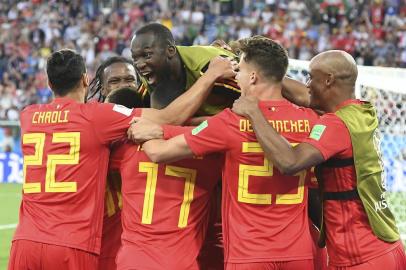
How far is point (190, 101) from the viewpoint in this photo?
5.20m

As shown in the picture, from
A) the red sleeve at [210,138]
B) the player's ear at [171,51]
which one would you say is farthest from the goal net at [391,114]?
the red sleeve at [210,138]

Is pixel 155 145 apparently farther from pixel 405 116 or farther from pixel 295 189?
pixel 405 116

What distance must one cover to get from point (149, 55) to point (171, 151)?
2.48 feet

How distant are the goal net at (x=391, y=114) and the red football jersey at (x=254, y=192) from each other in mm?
5212

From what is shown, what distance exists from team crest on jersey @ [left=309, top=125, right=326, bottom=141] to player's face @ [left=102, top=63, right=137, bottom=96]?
2327mm

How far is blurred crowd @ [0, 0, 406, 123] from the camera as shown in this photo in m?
22.4

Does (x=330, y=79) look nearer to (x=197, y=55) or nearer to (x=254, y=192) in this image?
(x=254, y=192)

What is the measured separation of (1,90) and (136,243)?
61.1 feet

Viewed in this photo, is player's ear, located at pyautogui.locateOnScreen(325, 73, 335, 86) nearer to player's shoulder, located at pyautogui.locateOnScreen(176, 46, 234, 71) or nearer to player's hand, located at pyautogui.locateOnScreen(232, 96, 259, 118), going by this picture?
player's hand, located at pyautogui.locateOnScreen(232, 96, 259, 118)

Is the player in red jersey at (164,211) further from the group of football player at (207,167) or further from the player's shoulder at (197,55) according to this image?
the player's shoulder at (197,55)

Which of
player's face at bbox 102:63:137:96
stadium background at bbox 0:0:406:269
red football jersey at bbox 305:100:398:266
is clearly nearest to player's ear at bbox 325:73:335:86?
red football jersey at bbox 305:100:398:266

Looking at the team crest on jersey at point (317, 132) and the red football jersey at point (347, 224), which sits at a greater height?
the team crest on jersey at point (317, 132)

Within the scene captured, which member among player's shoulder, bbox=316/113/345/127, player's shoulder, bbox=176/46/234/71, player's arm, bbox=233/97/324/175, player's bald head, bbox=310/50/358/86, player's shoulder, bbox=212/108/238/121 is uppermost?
player's bald head, bbox=310/50/358/86

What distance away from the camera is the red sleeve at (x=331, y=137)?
187 inches
